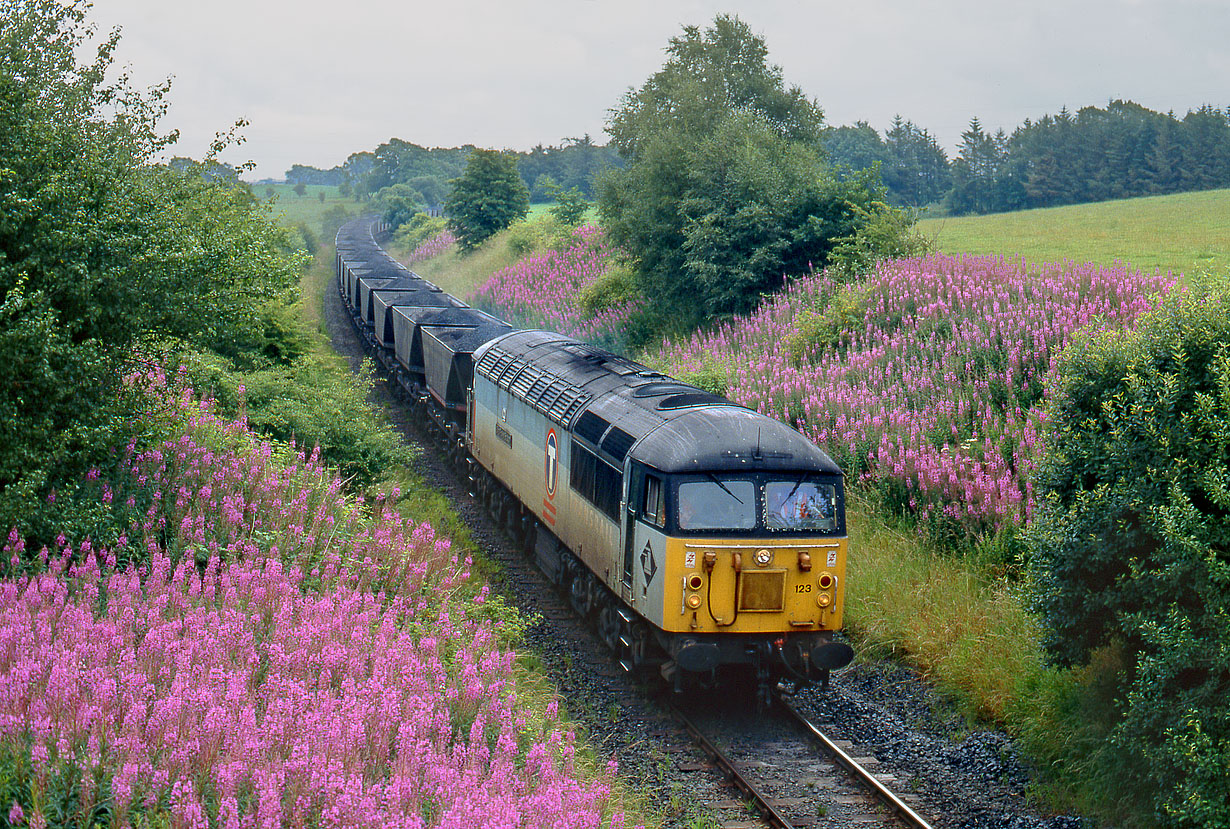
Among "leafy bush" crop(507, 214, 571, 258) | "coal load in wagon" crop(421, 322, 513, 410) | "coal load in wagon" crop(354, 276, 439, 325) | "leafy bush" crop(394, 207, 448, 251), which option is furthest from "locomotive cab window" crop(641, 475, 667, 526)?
"leafy bush" crop(394, 207, 448, 251)

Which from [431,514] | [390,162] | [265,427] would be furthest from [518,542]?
[390,162]

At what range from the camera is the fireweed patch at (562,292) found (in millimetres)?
33719

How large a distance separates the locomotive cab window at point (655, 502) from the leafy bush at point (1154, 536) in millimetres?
3558

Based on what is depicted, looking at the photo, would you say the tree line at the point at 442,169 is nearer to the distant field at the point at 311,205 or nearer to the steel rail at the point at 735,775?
the distant field at the point at 311,205

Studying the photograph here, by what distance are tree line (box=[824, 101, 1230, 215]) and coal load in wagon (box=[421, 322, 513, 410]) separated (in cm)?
4327

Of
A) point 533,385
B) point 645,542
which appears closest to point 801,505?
point 645,542

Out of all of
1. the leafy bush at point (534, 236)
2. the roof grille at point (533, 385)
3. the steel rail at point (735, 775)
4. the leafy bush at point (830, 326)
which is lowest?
the steel rail at point (735, 775)

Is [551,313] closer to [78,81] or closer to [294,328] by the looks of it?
[294,328]

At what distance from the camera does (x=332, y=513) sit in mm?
12992

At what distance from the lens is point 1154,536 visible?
875cm

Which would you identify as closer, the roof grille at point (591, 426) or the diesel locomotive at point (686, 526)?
the diesel locomotive at point (686, 526)

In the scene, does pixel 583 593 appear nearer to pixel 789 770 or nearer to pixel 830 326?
pixel 789 770

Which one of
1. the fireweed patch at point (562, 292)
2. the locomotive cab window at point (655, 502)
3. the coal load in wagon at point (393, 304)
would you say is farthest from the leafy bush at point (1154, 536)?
the fireweed patch at point (562, 292)

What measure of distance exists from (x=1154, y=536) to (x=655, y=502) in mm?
4663
